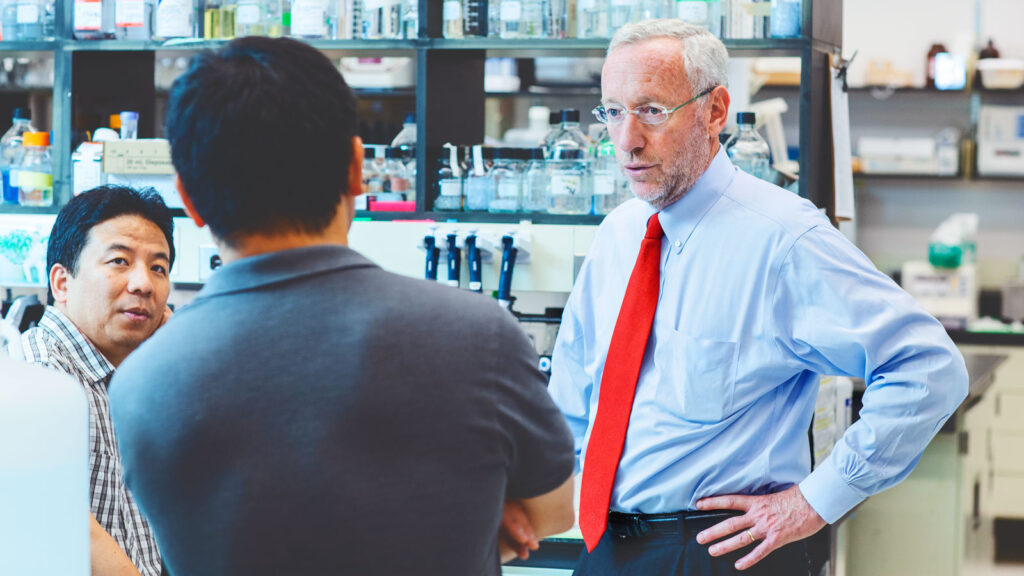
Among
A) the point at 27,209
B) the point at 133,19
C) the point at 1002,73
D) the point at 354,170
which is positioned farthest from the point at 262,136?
the point at 1002,73

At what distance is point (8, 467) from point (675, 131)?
1.25 meters

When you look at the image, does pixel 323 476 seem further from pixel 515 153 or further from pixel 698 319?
pixel 515 153

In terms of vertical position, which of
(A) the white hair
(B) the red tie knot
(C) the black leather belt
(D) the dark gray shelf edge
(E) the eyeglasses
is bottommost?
(C) the black leather belt

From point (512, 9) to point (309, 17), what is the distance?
48 centimetres

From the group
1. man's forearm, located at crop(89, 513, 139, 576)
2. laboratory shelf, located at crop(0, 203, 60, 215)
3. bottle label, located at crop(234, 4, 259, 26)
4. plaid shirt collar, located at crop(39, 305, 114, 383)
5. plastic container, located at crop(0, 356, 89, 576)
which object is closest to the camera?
plastic container, located at crop(0, 356, 89, 576)

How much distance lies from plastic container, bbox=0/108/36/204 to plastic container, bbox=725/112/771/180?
1.78m

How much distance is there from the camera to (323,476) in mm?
907

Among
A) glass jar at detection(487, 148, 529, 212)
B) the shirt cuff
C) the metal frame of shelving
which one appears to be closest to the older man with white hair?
the shirt cuff

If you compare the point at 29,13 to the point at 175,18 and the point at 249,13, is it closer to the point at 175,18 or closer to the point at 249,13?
the point at 175,18

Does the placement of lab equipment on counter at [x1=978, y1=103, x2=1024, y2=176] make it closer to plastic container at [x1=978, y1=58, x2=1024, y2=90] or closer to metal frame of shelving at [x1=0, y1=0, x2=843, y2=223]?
plastic container at [x1=978, y1=58, x2=1024, y2=90]

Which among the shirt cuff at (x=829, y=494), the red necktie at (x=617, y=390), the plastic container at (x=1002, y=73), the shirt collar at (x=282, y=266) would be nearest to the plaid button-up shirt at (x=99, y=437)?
the red necktie at (x=617, y=390)

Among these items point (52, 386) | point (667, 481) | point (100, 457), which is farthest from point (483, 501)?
point (100, 457)

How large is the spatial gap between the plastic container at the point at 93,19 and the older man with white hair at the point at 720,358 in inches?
59.6

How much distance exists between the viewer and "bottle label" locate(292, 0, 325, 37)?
8.46 ft
